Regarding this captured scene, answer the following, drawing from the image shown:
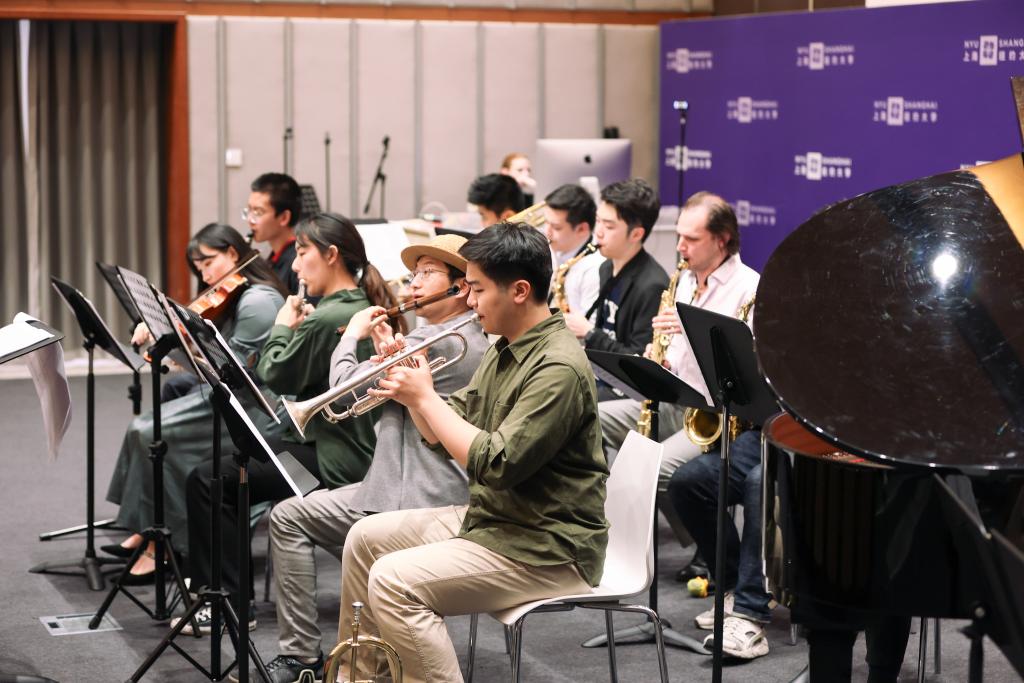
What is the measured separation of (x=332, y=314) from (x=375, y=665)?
1.39m

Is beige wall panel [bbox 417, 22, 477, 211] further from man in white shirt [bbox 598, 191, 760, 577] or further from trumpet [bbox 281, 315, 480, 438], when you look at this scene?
trumpet [bbox 281, 315, 480, 438]

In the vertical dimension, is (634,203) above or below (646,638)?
above

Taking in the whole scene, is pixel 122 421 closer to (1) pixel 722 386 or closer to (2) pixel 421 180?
(2) pixel 421 180

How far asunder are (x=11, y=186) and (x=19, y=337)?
6.31 m

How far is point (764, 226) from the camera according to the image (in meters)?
9.39

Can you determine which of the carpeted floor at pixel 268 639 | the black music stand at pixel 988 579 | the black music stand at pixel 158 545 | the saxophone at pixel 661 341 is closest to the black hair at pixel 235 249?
the black music stand at pixel 158 545

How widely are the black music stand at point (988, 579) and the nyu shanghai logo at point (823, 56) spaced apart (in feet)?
20.2

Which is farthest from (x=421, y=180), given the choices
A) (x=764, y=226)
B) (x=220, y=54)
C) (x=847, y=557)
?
(x=847, y=557)

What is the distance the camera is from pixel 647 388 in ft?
13.6

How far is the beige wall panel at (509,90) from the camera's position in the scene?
1050 cm

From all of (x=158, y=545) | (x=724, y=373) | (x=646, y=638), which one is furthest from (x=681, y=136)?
(x=724, y=373)

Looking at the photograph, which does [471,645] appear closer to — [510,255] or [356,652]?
[356,652]

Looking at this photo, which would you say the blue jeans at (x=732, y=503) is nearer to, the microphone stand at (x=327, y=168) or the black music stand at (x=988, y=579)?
the black music stand at (x=988, y=579)

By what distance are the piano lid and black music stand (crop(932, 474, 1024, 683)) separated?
0.11 meters
